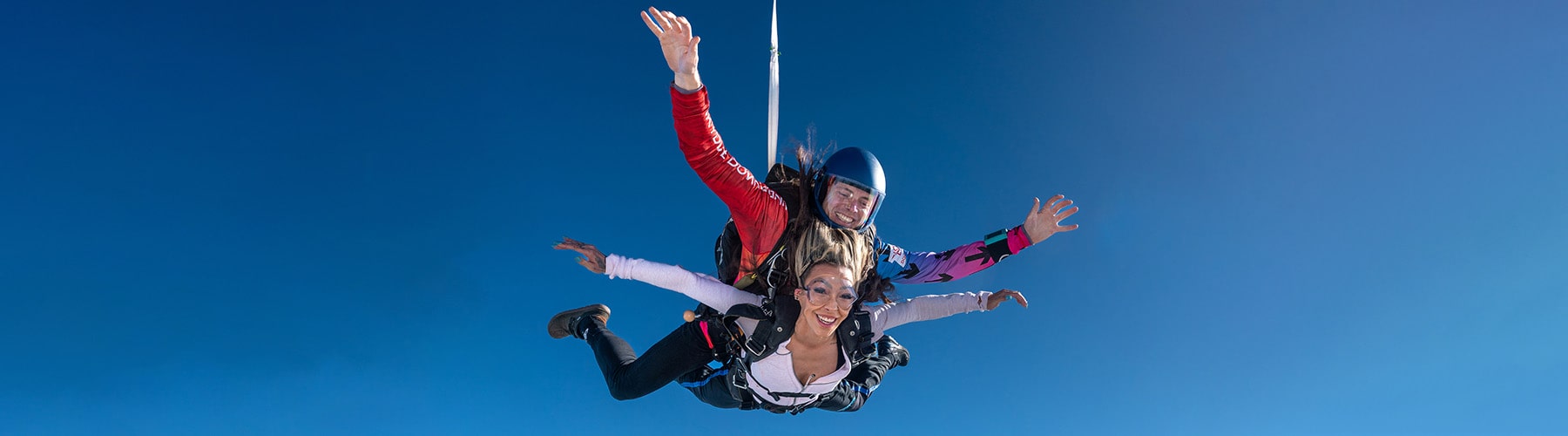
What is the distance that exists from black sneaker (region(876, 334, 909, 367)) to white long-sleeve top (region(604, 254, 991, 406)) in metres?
0.62

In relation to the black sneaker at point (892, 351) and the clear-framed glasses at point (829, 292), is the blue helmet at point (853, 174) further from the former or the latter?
the black sneaker at point (892, 351)

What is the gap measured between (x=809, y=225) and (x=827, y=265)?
302mm

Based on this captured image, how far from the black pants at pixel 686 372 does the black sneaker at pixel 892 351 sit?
8 cm

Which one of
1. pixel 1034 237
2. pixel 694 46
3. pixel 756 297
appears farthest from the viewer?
pixel 1034 237

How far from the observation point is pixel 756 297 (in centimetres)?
600

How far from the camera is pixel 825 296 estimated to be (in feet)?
18.4

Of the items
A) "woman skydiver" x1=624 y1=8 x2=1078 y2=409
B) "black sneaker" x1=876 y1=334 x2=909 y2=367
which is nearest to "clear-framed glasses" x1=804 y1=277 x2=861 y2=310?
"woman skydiver" x1=624 y1=8 x2=1078 y2=409

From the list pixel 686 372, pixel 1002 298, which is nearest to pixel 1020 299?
pixel 1002 298

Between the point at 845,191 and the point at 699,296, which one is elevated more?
the point at 845,191

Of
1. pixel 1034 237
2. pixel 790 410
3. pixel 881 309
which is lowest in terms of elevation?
pixel 790 410

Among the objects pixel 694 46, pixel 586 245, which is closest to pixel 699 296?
pixel 586 245

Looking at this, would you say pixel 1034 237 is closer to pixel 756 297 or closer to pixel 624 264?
pixel 756 297

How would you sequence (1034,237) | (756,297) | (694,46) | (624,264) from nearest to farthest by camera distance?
1. (694,46)
2. (624,264)
3. (756,297)
4. (1034,237)

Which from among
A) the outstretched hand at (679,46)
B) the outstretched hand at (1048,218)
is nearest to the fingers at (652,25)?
the outstretched hand at (679,46)
